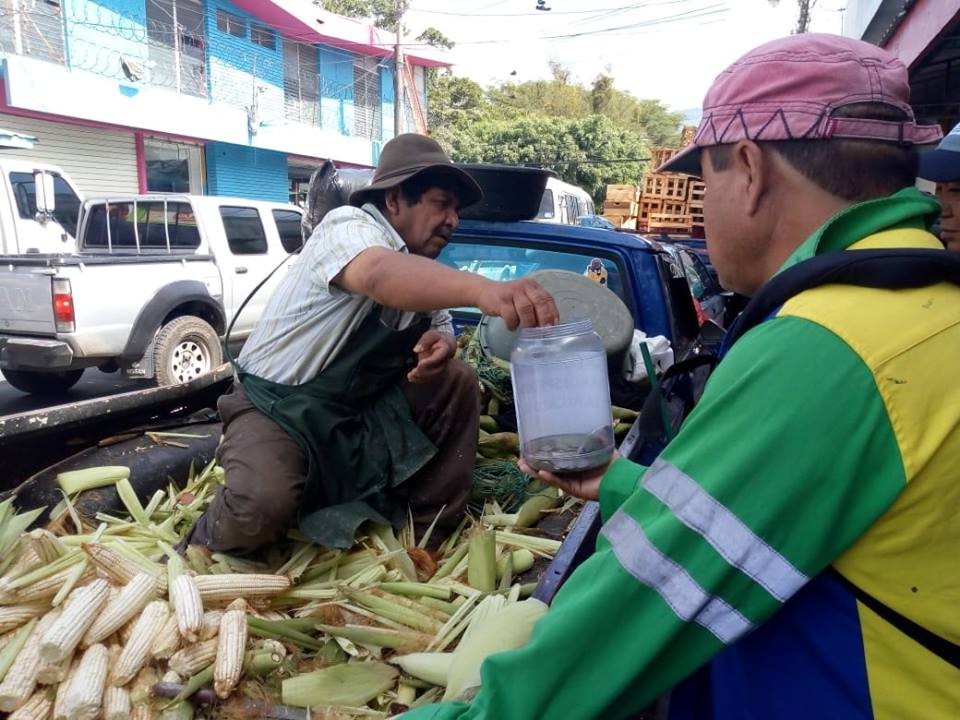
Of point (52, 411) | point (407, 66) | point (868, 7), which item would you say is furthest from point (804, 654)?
point (407, 66)

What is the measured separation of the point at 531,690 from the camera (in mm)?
1061

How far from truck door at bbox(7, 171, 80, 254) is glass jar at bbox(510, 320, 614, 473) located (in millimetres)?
10964

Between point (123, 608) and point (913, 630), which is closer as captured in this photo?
point (913, 630)

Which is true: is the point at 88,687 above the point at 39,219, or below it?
below

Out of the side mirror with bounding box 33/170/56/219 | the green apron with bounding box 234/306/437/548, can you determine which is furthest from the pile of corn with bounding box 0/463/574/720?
the side mirror with bounding box 33/170/56/219

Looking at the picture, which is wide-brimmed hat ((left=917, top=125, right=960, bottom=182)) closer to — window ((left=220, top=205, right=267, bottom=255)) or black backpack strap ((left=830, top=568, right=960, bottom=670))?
black backpack strap ((left=830, top=568, right=960, bottom=670))

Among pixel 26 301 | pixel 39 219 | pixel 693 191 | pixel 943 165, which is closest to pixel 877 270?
pixel 943 165

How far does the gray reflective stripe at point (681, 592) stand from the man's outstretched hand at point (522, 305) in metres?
1.16

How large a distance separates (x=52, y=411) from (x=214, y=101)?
851 inches

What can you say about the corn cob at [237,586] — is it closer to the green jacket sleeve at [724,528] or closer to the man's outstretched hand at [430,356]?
the man's outstretched hand at [430,356]

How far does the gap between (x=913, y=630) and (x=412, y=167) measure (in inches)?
99.7

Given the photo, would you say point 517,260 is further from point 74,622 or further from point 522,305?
point 74,622

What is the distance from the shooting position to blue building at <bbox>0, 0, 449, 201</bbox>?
17516 mm

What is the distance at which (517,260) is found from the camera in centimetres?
477
